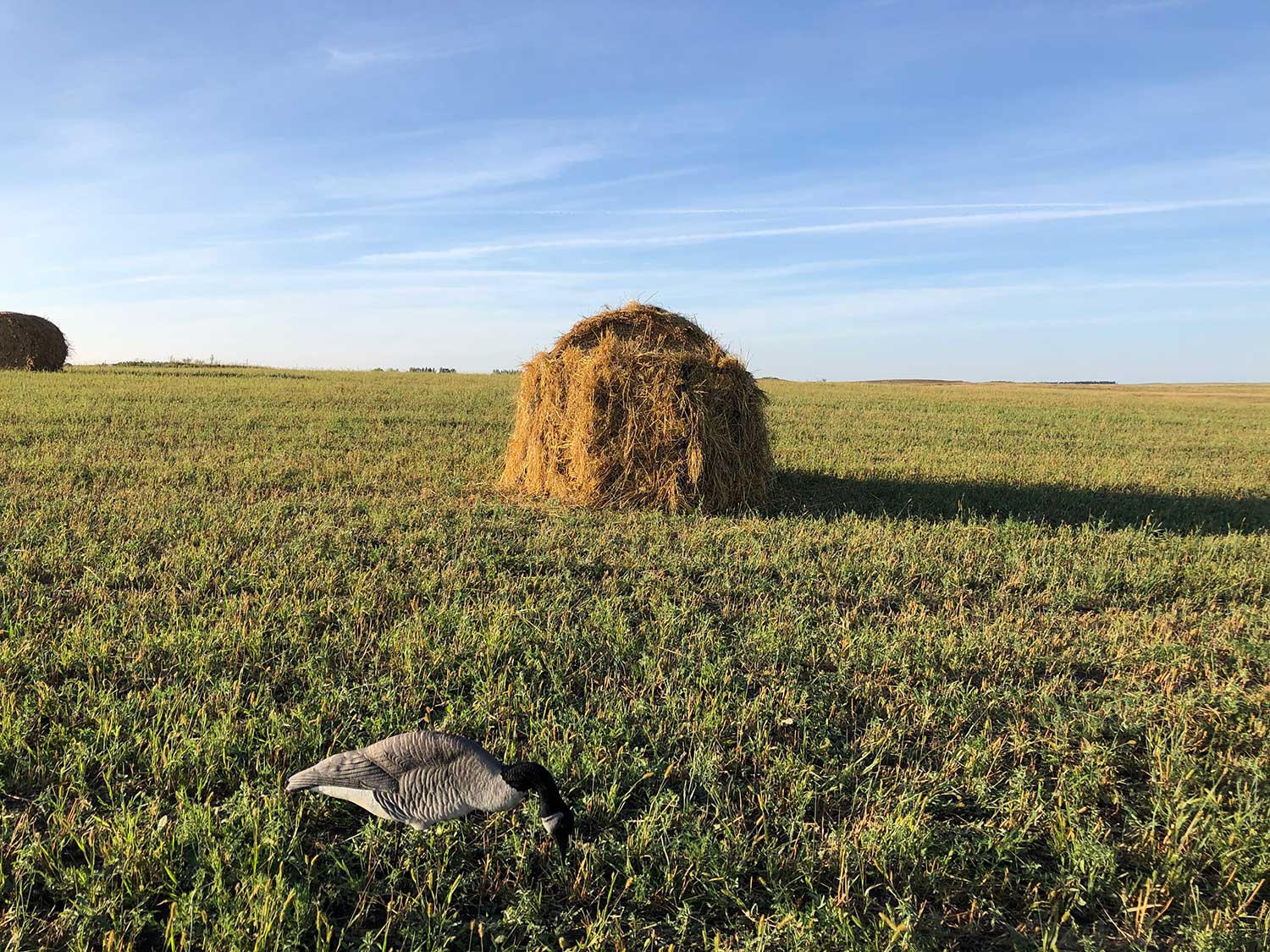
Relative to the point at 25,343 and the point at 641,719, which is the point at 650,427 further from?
the point at 25,343

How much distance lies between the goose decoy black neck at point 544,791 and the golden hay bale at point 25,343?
101ft

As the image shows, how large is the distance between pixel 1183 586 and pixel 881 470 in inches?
201

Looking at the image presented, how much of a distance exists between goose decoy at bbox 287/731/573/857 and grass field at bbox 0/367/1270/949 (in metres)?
0.17

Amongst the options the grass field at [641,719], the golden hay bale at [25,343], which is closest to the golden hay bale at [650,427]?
the grass field at [641,719]

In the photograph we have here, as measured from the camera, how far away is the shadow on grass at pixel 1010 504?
26.3ft

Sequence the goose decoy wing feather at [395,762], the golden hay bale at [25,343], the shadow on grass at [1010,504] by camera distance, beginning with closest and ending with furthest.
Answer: the goose decoy wing feather at [395,762] → the shadow on grass at [1010,504] → the golden hay bale at [25,343]

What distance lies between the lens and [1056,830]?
2785 millimetres

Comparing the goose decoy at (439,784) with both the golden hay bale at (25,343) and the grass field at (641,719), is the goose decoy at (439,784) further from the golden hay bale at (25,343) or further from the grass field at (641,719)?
the golden hay bale at (25,343)

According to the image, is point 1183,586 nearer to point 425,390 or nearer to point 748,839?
point 748,839

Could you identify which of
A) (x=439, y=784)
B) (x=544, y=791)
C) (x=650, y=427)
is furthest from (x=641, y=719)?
(x=650, y=427)

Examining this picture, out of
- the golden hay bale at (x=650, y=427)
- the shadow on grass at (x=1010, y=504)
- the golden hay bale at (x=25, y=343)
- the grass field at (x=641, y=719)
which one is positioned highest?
the golden hay bale at (x=25, y=343)

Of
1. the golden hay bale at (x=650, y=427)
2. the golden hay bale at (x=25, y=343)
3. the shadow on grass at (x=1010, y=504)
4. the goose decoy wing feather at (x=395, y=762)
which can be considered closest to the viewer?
the goose decoy wing feather at (x=395, y=762)

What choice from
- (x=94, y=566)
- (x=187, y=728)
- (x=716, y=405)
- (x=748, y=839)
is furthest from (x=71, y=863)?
(x=716, y=405)

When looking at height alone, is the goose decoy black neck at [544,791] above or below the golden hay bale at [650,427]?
below
